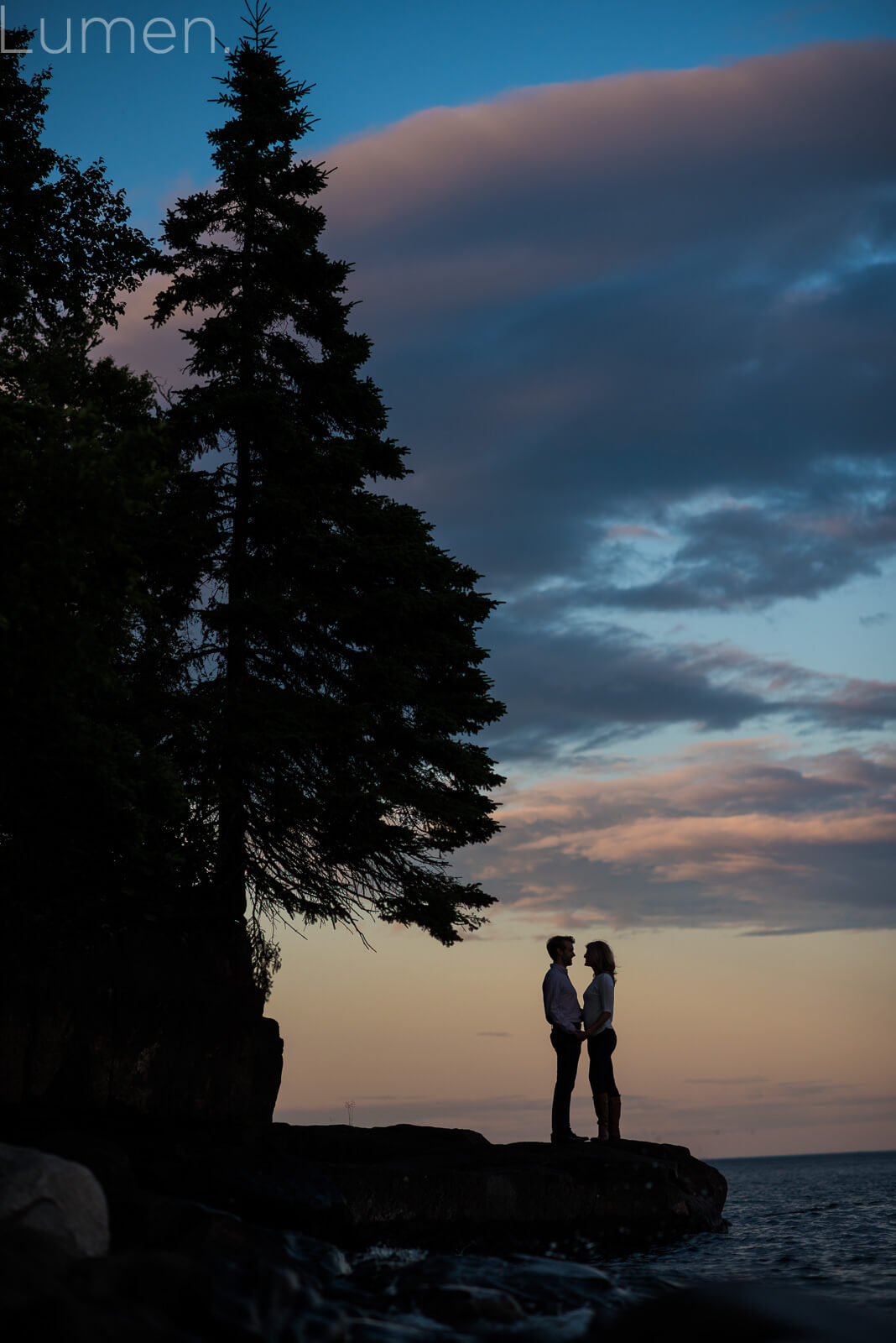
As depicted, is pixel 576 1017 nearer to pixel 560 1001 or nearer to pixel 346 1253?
pixel 560 1001

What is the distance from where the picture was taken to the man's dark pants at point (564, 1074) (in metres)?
14.5

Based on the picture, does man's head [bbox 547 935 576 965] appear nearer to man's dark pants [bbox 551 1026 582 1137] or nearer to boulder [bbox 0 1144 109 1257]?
man's dark pants [bbox 551 1026 582 1137]

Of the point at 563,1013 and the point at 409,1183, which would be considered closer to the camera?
the point at 409,1183

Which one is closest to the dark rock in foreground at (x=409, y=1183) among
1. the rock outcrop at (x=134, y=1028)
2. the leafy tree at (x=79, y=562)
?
the rock outcrop at (x=134, y=1028)

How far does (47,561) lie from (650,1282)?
8699 millimetres

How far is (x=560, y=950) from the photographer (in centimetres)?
1459

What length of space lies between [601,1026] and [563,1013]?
50cm

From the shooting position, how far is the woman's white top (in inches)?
566

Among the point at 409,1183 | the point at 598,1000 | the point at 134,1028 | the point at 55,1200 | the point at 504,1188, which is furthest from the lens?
the point at 598,1000

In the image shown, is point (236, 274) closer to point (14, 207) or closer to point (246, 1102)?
point (14, 207)

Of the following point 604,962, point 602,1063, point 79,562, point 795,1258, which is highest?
point 79,562

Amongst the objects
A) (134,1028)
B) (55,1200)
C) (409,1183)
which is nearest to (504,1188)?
(409,1183)

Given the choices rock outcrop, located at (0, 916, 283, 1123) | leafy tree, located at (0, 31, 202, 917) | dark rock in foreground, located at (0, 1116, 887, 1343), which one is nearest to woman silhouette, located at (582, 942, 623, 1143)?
dark rock in foreground, located at (0, 1116, 887, 1343)

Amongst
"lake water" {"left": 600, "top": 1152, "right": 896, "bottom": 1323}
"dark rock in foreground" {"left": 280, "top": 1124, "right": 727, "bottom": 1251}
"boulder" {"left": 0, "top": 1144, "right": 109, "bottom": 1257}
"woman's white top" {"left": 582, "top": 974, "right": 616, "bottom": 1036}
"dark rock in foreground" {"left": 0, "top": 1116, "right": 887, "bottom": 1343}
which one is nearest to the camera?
"dark rock in foreground" {"left": 0, "top": 1116, "right": 887, "bottom": 1343}
